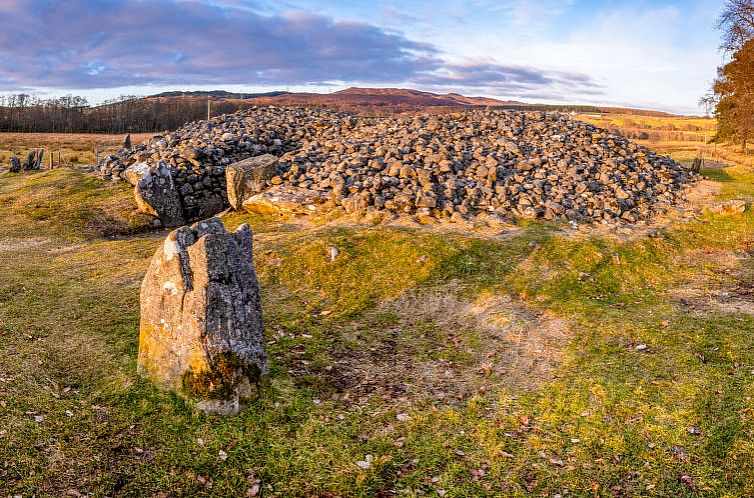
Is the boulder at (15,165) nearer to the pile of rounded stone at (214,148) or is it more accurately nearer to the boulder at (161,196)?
the pile of rounded stone at (214,148)

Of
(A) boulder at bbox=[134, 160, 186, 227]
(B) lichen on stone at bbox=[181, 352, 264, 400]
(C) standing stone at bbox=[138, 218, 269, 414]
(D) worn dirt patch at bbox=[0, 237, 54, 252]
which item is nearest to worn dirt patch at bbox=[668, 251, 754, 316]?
(C) standing stone at bbox=[138, 218, 269, 414]

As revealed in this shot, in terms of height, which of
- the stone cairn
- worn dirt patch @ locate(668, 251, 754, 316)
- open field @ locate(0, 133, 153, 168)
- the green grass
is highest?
open field @ locate(0, 133, 153, 168)

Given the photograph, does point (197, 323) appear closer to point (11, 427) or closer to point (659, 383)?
point (11, 427)

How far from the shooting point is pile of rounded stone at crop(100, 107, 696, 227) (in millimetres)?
16594

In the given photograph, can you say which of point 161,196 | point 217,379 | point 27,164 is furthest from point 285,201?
point 27,164

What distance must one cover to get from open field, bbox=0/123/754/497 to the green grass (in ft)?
0.11

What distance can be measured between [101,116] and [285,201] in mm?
122921

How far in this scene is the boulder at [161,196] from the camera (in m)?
17.5

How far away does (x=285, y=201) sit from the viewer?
659 inches

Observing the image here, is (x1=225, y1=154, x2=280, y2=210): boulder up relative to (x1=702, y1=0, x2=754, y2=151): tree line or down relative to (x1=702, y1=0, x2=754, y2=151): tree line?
down

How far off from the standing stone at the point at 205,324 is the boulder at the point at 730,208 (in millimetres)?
18486

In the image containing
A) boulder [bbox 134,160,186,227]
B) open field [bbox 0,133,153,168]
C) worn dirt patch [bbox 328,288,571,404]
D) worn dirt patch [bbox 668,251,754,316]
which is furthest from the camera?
open field [bbox 0,133,153,168]

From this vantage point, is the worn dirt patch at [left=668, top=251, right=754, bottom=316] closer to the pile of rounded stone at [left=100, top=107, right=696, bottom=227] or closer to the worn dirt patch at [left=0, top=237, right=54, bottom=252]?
the pile of rounded stone at [left=100, top=107, right=696, bottom=227]

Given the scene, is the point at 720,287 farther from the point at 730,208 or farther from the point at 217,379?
the point at 217,379
